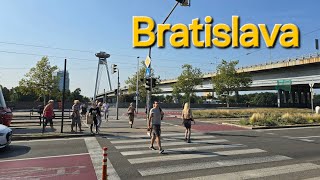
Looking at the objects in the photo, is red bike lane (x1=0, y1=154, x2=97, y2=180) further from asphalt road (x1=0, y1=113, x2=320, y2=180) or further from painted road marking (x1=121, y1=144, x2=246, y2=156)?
painted road marking (x1=121, y1=144, x2=246, y2=156)

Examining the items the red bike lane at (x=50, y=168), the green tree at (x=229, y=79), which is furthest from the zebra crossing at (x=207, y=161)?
the green tree at (x=229, y=79)

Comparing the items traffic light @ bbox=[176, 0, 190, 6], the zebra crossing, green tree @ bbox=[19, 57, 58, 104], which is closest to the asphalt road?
the zebra crossing

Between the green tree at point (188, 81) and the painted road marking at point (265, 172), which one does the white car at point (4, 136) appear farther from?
the green tree at point (188, 81)

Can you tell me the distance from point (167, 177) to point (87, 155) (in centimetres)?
359

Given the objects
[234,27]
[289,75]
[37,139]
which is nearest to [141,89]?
[289,75]

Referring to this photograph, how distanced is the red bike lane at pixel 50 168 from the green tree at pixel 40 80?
42452mm

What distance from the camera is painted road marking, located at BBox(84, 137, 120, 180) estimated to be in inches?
300

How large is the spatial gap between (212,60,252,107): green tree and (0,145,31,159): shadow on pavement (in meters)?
54.6

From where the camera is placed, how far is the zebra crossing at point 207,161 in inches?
302

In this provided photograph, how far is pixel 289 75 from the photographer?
179ft

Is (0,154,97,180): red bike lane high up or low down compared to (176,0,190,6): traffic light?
down

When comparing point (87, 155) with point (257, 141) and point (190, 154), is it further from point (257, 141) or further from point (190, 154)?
point (257, 141)

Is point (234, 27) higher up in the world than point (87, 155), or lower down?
higher up

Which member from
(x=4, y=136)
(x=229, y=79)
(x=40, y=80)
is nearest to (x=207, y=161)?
(x=4, y=136)
